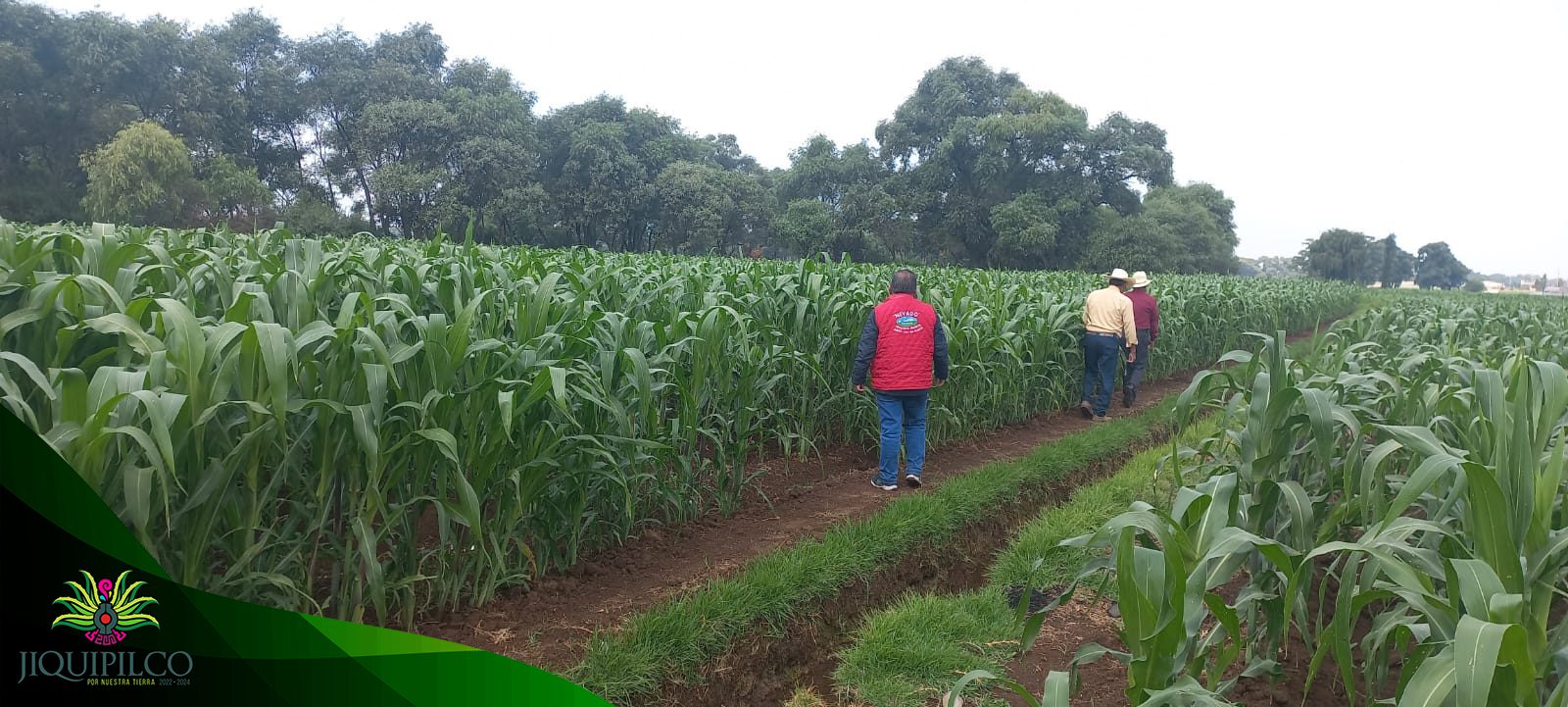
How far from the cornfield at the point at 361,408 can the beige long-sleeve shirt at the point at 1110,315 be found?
4.22 meters

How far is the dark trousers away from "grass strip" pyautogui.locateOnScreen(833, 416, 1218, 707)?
15.3 feet

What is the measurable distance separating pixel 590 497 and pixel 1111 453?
4897mm

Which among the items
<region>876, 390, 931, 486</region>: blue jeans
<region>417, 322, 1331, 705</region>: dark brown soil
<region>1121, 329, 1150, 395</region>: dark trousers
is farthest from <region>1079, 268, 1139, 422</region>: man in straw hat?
<region>876, 390, 931, 486</region>: blue jeans

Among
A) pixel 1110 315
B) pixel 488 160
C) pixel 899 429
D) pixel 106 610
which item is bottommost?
pixel 899 429

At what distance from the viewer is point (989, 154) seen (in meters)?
37.3

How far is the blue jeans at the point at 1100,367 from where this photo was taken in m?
7.98

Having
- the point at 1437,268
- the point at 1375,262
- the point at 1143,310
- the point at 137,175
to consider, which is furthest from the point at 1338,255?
the point at 137,175

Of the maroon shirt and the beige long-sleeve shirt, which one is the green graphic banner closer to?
the beige long-sleeve shirt

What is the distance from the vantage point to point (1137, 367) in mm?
8891

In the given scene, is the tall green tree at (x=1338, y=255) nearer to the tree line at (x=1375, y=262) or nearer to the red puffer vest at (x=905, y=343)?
the tree line at (x=1375, y=262)

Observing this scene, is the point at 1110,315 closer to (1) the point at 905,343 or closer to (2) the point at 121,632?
(1) the point at 905,343

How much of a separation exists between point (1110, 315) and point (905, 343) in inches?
155

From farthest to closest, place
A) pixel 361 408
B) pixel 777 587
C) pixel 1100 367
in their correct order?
pixel 1100 367, pixel 777 587, pixel 361 408

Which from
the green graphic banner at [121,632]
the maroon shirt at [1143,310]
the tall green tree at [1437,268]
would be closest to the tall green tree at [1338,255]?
the tall green tree at [1437,268]
